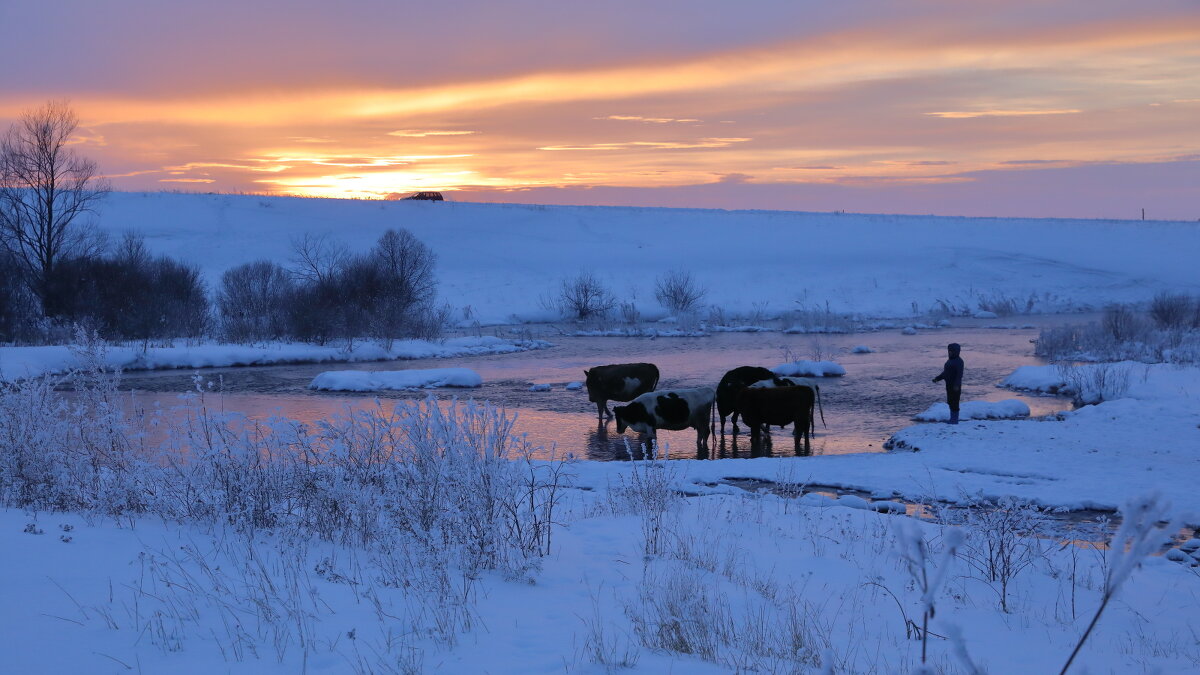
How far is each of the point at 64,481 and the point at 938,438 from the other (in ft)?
42.2

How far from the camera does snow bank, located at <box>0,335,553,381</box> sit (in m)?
28.0

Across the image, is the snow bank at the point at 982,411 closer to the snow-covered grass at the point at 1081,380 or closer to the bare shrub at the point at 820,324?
the snow-covered grass at the point at 1081,380

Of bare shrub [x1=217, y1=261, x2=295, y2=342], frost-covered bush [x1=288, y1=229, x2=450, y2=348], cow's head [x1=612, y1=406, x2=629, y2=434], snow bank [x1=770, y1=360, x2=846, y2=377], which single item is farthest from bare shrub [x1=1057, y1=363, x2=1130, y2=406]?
bare shrub [x1=217, y1=261, x2=295, y2=342]

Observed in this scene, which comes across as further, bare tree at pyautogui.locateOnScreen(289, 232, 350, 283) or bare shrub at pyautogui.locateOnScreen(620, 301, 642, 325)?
bare tree at pyautogui.locateOnScreen(289, 232, 350, 283)

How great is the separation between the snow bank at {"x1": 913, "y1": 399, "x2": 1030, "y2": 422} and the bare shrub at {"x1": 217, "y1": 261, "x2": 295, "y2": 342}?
29657mm

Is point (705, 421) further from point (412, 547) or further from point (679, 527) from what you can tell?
point (412, 547)

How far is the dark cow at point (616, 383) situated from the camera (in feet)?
63.8

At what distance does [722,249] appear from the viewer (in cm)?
9031

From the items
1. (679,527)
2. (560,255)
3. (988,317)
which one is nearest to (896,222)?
(560,255)

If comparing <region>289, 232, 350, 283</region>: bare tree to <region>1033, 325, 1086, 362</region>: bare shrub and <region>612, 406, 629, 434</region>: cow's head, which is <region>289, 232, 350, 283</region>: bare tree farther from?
<region>612, 406, 629, 434</region>: cow's head

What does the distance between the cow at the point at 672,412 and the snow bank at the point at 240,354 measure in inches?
736

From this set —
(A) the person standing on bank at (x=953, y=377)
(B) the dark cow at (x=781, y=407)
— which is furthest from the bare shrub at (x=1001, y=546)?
(A) the person standing on bank at (x=953, y=377)

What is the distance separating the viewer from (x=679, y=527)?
878 centimetres

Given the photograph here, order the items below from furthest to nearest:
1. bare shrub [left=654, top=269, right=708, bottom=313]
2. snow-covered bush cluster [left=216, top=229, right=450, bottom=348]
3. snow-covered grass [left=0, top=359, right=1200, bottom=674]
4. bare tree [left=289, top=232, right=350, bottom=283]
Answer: bare tree [left=289, top=232, right=350, bottom=283], bare shrub [left=654, top=269, right=708, bottom=313], snow-covered bush cluster [left=216, top=229, right=450, bottom=348], snow-covered grass [left=0, top=359, right=1200, bottom=674]
